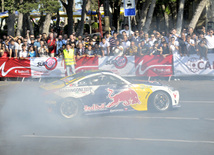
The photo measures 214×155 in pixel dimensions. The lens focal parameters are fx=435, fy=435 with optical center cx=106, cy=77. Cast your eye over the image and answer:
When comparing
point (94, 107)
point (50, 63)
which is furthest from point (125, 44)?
point (94, 107)

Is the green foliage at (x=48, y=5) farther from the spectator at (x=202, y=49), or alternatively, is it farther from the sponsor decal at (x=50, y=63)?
the spectator at (x=202, y=49)

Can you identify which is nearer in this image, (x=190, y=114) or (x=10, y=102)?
(x=190, y=114)

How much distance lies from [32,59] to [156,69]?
5.87m

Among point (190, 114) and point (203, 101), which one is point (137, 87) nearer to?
point (190, 114)

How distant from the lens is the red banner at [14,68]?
20.7m

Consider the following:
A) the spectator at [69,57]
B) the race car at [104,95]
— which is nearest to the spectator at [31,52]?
the spectator at [69,57]

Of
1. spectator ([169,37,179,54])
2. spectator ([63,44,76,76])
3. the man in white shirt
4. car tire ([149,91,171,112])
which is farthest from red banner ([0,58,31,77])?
car tire ([149,91,171,112])

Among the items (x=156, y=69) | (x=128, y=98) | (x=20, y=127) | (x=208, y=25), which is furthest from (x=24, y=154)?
(x=208, y=25)

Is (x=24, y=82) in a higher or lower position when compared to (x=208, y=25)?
lower

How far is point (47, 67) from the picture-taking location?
66.8 feet

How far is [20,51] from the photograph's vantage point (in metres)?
21.0

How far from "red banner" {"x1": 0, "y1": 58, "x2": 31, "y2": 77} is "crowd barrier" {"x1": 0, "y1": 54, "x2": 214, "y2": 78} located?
34 centimetres

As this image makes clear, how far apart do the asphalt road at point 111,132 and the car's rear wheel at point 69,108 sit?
23cm

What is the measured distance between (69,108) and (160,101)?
263 centimetres
